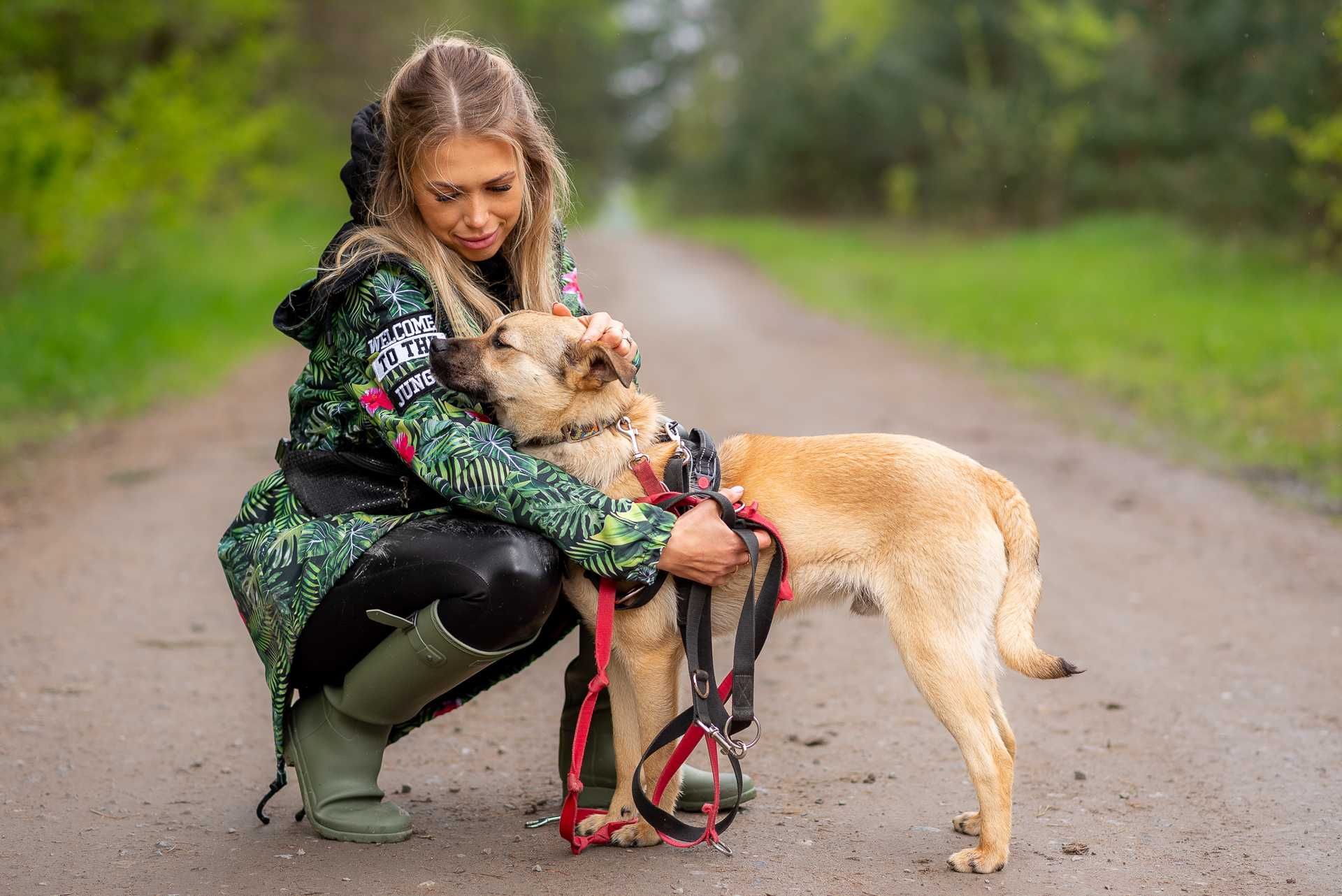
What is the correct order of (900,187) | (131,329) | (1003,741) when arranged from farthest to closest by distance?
1. (900,187)
2. (131,329)
3. (1003,741)

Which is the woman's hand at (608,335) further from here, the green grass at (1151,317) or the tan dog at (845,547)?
the green grass at (1151,317)

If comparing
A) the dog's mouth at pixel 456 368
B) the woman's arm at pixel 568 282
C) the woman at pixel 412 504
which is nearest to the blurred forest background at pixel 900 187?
Result: the woman's arm at pixel 568 282

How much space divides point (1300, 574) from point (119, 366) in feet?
30.7

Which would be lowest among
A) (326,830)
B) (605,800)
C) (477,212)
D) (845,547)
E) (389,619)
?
(605,800)

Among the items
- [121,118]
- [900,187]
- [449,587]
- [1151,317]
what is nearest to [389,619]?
[449,587]

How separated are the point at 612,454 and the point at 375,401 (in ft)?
2.21

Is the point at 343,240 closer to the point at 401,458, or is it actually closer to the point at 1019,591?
the point at 401,458

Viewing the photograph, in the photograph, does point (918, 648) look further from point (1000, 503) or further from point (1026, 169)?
point (1026, 169)

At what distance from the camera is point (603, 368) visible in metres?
3.48

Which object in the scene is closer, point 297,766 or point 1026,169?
point 297,766

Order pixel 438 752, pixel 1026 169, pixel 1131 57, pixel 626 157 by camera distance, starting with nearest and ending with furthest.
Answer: pixel 438 752 → pixel 1131 57 → pixel 1026 169 → pixel 626 157

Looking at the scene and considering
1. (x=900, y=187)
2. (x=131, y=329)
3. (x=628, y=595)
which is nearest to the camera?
(x=628, y=595)

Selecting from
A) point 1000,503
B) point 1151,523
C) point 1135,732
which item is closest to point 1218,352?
point 1151,523

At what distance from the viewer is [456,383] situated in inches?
134
